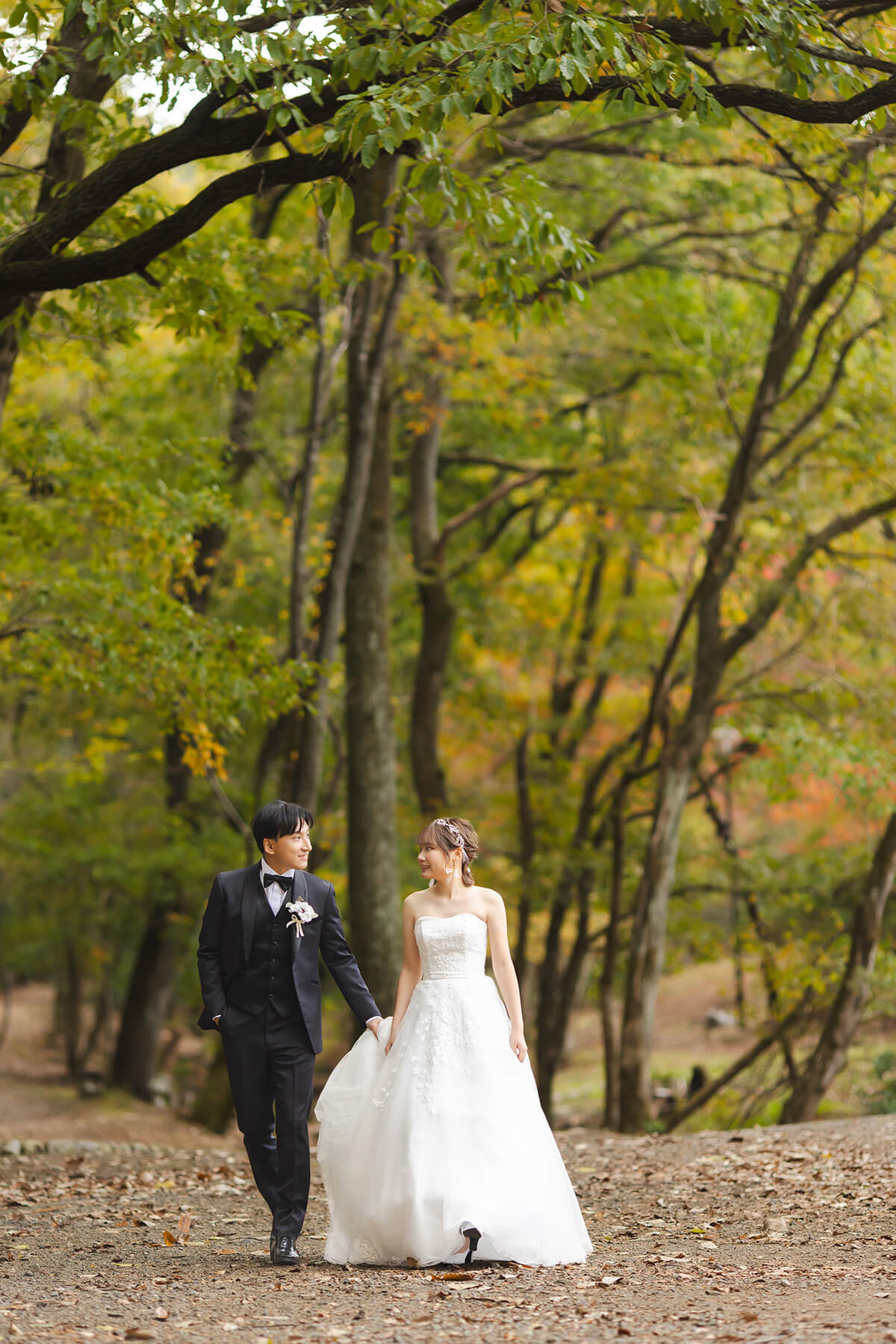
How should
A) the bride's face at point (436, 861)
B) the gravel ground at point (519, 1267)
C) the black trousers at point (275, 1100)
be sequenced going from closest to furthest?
the gravel ground at point (519, 1267) < the black trousers at point (275, 1100) < the bride's face at point (436, 861)

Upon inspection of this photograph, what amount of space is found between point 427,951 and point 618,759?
12882 millimetres

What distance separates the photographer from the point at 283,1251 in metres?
5.37

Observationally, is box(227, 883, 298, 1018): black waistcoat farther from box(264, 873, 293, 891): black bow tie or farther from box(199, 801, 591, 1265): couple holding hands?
box(264, 873, 293, 891): black bow tie

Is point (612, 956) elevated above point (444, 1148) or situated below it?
above

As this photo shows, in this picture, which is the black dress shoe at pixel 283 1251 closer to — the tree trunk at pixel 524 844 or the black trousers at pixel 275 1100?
the black trousers at pixel 275 1100

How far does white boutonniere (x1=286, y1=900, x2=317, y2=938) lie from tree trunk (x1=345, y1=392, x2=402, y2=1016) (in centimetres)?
657

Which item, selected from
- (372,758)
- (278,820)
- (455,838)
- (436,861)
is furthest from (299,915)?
(372,758)

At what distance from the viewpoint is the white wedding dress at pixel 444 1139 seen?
16.9 ft

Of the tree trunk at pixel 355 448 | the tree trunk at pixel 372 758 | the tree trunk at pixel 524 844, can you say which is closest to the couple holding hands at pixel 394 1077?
the tree trunk at pixel 355 448

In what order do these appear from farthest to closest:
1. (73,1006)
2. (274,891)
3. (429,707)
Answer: (73,1006) < (429,707) < (274,891)

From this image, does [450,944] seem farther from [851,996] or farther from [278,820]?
[851,996]

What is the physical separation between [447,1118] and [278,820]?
57.4 inches

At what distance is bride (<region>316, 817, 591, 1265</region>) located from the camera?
516 centimetres

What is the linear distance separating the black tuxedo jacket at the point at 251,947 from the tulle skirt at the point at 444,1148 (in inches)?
12.9
